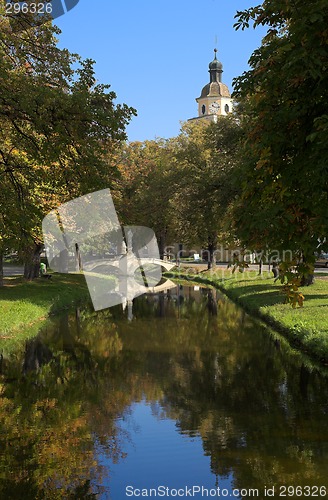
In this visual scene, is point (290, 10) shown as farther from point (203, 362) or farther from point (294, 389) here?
point (203, 362)

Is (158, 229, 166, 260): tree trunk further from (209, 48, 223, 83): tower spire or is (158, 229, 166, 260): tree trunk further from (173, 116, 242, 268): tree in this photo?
(209, 48, 223, 83): tower spire

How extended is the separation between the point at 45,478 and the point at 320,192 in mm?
6479

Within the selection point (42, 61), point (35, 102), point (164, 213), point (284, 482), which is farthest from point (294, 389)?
point (164, 213)

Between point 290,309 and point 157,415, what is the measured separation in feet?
45.3

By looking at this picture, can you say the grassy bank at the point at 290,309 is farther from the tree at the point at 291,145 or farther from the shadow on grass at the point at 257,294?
the tree at the point at 291,145

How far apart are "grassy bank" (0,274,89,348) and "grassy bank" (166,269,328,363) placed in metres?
9.62

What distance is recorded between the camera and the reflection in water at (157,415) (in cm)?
955

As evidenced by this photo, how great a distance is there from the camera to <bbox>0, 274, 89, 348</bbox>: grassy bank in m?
23.0

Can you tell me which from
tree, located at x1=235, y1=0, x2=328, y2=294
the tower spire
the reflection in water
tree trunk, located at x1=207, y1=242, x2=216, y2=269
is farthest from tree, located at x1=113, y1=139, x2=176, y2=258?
the tower spire

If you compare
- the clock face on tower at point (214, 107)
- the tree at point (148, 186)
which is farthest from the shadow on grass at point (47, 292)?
the clock face on tower at point (214, 107)

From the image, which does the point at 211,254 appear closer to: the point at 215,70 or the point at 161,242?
the point at 161,242

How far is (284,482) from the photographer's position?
365 inches

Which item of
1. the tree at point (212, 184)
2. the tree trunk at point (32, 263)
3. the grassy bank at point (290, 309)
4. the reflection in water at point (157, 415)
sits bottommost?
the reflection in water at point (157, 415)

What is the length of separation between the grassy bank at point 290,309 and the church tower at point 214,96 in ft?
298
